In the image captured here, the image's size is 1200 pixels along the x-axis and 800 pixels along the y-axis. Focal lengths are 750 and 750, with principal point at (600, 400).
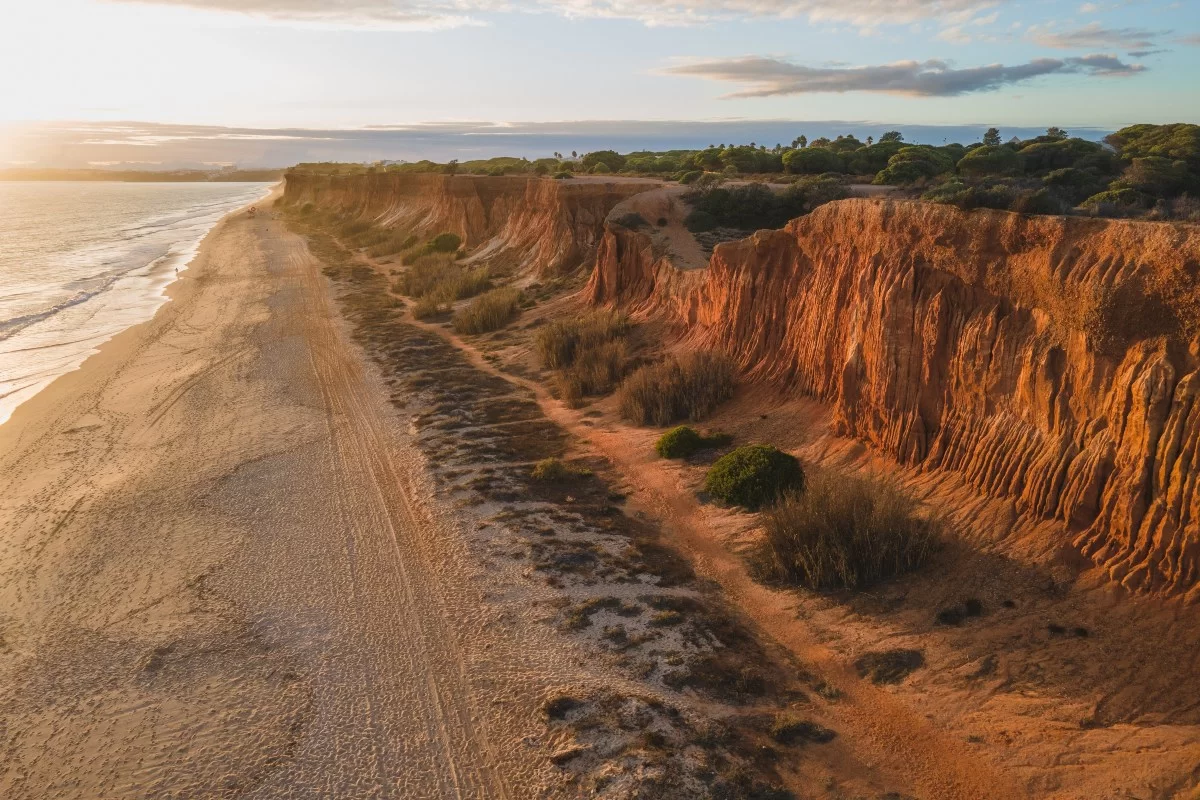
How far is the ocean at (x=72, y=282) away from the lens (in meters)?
30.6

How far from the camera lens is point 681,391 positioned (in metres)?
19.7

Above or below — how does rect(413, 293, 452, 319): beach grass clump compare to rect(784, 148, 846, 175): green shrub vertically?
below

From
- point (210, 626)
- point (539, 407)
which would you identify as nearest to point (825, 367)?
point (539, 407)

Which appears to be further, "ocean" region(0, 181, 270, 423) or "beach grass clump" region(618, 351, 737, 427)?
"ocean" region(0, 181, 270, 423)

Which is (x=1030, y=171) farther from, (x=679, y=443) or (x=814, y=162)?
(x=679, y=443)

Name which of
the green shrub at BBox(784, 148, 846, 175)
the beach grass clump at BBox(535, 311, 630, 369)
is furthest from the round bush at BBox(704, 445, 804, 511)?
the green shrub at BBox(784, 148, 846, 175)

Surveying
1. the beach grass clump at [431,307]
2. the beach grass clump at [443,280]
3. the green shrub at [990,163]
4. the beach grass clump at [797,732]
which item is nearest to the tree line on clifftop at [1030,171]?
the green shrub at [990,163]

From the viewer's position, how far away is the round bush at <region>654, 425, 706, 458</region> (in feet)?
56.9

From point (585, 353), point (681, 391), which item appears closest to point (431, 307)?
point (585, 353)

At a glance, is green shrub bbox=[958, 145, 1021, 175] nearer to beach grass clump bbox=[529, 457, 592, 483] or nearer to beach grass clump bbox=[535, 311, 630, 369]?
beach grass clump bbox=[535, 311, 630, 369]

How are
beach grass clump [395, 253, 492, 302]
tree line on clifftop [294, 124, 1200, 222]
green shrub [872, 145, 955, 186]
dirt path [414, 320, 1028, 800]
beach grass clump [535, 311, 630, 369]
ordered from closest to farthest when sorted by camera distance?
dirt path [414, 320, 1028, 800] → tree line on clifftop [294, 124, 1200, 222] → beach grass clump [535, 311, 630, 369] → green shrub [872, 145, 955, 186] → beach grass clump [395, 253, 492, 302]

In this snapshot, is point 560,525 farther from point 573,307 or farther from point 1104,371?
point 573,307

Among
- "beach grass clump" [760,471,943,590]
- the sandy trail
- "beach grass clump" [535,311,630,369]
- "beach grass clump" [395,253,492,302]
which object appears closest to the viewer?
the sandy trail

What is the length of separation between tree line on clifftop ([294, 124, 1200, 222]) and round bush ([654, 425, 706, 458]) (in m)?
7.10
